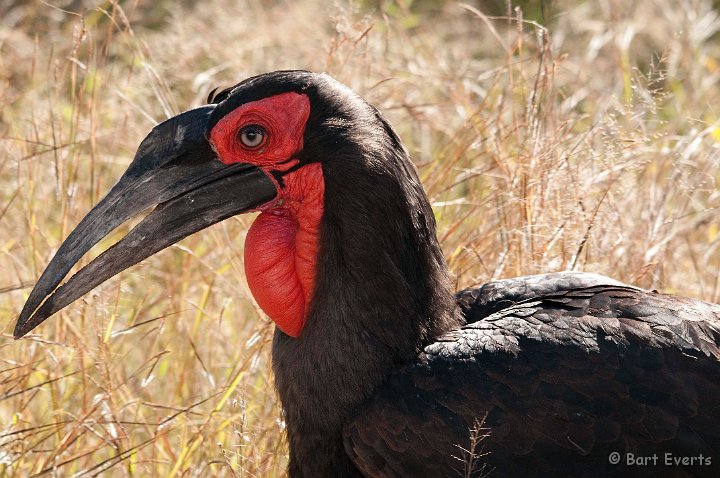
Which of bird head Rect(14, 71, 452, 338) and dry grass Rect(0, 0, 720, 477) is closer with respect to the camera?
bird head Rect(14, 71, 452, 338)

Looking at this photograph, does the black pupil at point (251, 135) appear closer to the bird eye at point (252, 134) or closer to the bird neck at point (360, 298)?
the bird eye at point (252, 134)

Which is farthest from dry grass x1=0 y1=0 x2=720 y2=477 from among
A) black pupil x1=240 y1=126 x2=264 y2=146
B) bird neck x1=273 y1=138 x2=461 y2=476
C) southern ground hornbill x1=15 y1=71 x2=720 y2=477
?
black pupil x1=240 y1=126 x2=264 y2=146

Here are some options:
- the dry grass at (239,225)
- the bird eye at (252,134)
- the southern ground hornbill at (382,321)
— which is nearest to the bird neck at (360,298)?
the southern ground hornbill at (382,321)

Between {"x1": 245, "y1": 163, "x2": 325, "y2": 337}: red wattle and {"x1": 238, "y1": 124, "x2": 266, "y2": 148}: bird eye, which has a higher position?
{"x1": 238, "y1": 124, "x2": 266, "y2": 148}: bird eye

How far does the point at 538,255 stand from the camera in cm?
379

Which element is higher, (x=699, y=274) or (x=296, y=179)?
(x=296, y=179)

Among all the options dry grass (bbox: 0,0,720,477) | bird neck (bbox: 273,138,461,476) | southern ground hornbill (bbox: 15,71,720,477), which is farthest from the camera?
dry grass (bbox: 0,0,720,477)

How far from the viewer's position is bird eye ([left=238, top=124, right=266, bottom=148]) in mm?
2941

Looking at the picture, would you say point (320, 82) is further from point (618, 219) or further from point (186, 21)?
point (186, 21)

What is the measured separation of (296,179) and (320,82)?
0.27m

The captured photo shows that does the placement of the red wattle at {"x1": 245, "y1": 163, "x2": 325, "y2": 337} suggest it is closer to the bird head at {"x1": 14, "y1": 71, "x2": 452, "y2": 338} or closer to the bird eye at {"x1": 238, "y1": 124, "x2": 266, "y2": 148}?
the bird head at {"x1": 14, "y1": 71, "x2": 452, "y2": 338}

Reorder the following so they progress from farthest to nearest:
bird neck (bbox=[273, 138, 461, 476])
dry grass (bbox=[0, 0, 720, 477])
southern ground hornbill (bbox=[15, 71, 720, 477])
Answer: dry grass (bbox=[0, 0, 720, 477]) → bird neck (bbox=[273, 138, 461, 476]) → southern ground hornbill (bbox=[15, 71, 720, 477])

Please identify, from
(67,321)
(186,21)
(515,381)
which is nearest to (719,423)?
(515,381)

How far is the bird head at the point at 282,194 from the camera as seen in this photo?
2.89m
